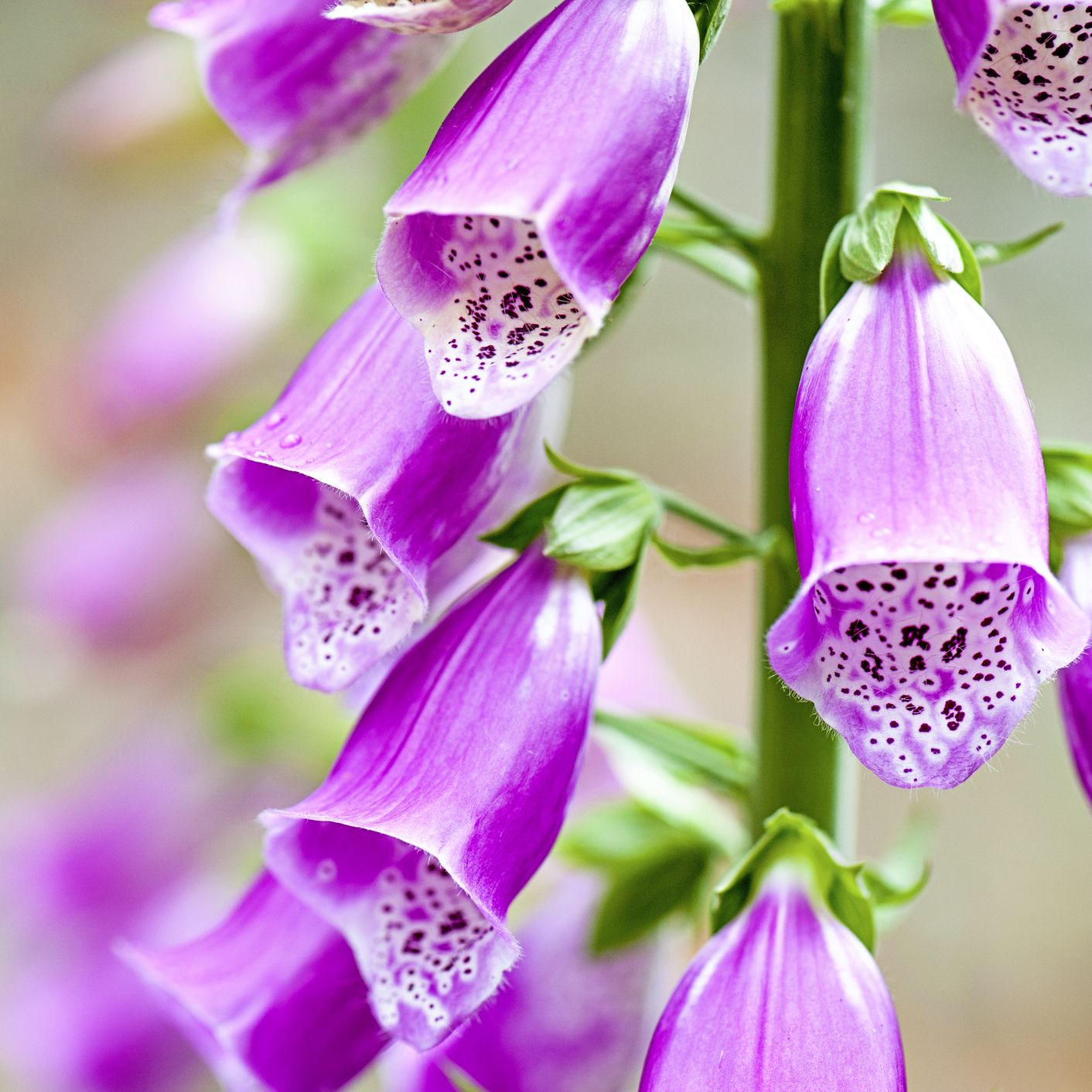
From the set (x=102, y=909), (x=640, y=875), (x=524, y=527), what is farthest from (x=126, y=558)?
(x=524, y=527)

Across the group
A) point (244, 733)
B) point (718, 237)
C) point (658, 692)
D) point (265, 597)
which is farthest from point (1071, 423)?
point (718, 237)

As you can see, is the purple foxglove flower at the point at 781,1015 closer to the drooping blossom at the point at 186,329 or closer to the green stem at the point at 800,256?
the green stem at the point at 800,256

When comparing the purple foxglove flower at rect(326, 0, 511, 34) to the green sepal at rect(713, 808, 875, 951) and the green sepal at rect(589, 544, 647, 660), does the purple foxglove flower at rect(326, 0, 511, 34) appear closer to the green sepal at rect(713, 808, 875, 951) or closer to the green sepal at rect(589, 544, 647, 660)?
the green sepal at rect(589, 544, 647, 660)

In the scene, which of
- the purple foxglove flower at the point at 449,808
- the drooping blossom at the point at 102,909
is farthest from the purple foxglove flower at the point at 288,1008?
the drooping blossom at the point at 102,909

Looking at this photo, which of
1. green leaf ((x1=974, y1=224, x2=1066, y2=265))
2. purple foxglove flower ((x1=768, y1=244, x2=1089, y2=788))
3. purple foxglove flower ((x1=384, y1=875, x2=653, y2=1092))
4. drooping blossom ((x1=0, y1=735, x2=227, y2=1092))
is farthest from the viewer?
drooping blossom ((x1=0, y1=735, x2=227, y2=1092))

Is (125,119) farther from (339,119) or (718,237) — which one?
(718,237)

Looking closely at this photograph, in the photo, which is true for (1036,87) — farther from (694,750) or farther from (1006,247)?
(694,750)

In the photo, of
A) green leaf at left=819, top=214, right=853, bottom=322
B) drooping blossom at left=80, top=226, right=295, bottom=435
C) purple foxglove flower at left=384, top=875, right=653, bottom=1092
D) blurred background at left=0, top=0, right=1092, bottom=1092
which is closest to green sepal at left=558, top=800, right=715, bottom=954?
purple foxglove flower at left=384, top=875, right=653, bottom=1092
